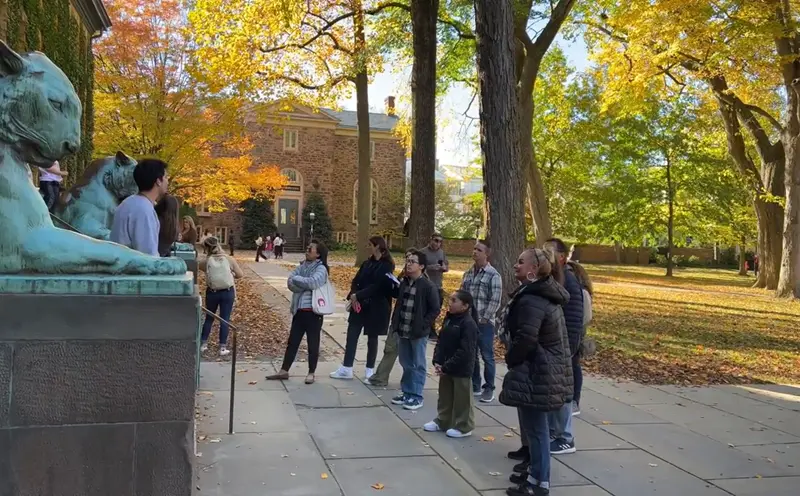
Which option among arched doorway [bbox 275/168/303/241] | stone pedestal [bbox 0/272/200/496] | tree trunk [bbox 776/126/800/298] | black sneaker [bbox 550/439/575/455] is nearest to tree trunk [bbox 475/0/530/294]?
black sneaker [bbox 550/439/575/455]

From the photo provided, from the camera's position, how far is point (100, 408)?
10.3 feet

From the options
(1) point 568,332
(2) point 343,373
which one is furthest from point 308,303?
(1) point 568,332

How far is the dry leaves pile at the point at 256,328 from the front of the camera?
950cm

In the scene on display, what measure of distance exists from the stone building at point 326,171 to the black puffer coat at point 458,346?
37766mm

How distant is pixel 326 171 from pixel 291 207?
11.9ft

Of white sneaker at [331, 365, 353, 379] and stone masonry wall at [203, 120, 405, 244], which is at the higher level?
stone masonry wall at [203, 120, 405, 244]

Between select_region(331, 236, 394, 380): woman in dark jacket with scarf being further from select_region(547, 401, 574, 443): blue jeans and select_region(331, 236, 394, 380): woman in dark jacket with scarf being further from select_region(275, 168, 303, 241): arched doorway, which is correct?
select_region(275, 168, 303, 241): arched doorway

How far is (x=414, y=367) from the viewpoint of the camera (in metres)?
6.66

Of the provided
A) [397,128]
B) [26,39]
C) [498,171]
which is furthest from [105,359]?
[397,128]

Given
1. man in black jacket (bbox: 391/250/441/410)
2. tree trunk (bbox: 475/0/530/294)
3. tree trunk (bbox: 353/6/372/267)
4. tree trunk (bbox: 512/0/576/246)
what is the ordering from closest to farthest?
man in black jacket (bbox: 391/250/441/410) < tree trunk (bbox: 475/0/530/294) < tree trunk (bbox: 512/0/576/246) < tree trunk (bbox: 353/6/372/267)

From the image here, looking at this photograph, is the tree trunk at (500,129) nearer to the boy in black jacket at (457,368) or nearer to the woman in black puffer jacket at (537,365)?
the boy in black jacket at (457,368)

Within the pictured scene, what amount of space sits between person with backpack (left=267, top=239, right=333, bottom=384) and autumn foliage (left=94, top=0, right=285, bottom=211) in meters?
12.8

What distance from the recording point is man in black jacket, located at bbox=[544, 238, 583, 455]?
17.9ft

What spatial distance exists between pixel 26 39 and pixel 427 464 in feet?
36.5
